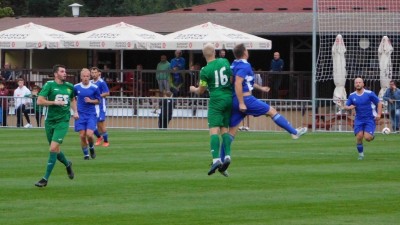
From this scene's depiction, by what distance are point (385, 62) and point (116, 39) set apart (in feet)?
31.8

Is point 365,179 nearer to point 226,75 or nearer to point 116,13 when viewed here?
point 226,75

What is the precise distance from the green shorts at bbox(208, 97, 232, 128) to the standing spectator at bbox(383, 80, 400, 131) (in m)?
17.8

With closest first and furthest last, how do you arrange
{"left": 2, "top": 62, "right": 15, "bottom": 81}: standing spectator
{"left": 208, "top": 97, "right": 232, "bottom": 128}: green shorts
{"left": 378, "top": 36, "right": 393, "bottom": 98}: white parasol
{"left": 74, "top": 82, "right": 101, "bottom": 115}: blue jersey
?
{"left": 208, "top": 97, "right": 232, "bottom": 128}: green shorts < {"left": 74, "top": 82, "right": 101, "bottom": 115}: blue jersey < {"left": 378, "top": 36, "right": 393, "bottom": 98}: white parasol < {"left": 2, "top": 62, "right": 15, "bottom": 81}: standing spectator

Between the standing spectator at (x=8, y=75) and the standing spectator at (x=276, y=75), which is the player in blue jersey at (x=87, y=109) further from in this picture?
the standing spectator at (x=8, y=75)

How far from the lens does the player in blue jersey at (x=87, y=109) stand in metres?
25.1

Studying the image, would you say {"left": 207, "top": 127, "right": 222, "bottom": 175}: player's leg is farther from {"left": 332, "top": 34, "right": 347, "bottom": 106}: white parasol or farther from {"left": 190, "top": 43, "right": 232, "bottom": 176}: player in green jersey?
{"left": 332, "top": 34, "right": 347, "bottom": 106}: white parasol

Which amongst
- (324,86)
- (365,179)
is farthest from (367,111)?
(324,86)

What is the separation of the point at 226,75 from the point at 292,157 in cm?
610

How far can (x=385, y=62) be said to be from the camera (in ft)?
124

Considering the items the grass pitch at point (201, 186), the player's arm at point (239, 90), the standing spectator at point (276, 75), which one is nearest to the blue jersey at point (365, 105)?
the grass pitch at point (201, 186)

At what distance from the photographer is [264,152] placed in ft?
86.2

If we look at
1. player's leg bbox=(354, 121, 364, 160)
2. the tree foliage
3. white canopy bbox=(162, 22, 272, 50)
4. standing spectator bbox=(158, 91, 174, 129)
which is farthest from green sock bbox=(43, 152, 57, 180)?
the tree foliage

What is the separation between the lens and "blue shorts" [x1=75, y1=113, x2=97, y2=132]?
25297 millimetres

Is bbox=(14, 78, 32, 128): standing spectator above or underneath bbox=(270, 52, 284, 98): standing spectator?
underneath
